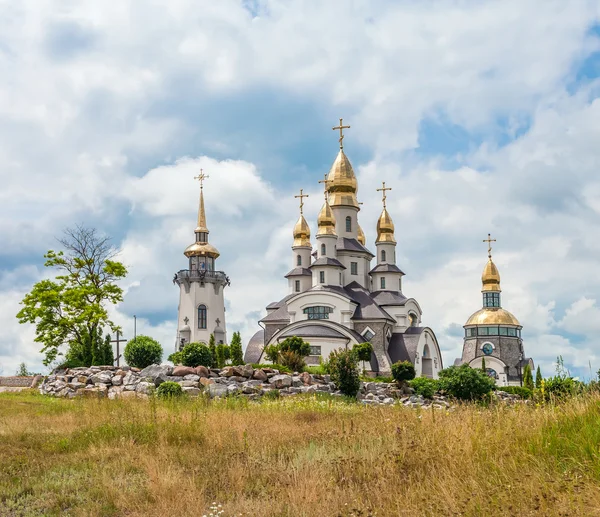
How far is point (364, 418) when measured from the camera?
38.8 feet

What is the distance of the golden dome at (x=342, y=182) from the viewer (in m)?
54.7

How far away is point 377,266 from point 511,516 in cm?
4823

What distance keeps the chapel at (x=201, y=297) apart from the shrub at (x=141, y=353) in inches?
982

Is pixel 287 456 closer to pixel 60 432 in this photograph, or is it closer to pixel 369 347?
pixel 60 432

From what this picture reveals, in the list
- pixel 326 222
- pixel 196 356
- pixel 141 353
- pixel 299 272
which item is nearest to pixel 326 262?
pixel 326 222

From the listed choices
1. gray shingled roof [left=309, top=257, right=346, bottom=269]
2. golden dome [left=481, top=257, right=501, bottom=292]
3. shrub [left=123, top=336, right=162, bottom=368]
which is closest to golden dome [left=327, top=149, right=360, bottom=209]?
gray shingled roof [left=309, top=257, right=346, bottom=269]

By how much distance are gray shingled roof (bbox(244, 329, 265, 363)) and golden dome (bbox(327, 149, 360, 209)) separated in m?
11.3

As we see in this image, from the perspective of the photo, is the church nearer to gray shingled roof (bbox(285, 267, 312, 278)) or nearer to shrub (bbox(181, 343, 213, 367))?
gray shingled roof (bbox(285, 267, 312, 278))

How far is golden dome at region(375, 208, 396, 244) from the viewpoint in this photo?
179 feet

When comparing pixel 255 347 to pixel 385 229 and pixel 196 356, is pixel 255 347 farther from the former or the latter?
pixel 196 356

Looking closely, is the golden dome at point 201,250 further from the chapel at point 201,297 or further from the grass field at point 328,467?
the grass field at point 328,467

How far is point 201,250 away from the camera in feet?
185

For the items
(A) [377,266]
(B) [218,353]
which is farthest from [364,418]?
(A) [377,266]

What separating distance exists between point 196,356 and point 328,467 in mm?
20391
